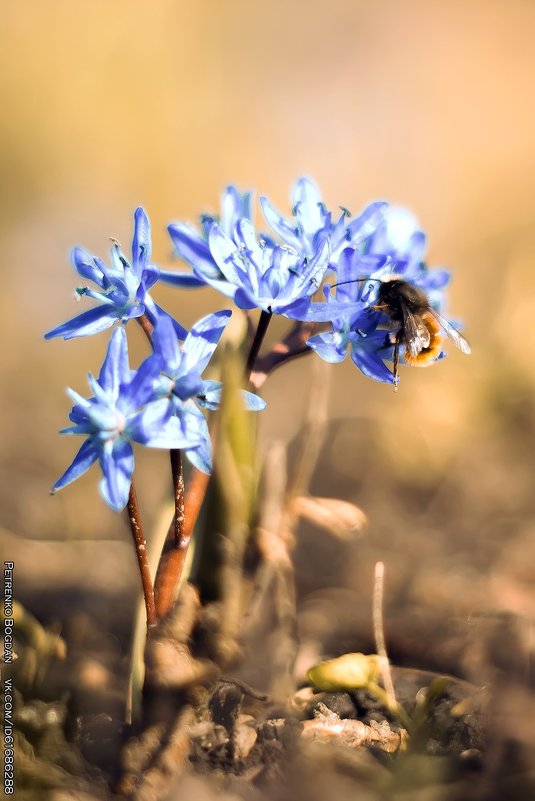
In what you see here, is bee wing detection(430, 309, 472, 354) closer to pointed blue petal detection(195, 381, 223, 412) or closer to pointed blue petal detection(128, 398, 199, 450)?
pointed blue petal detection(195, 381, 223, 412)

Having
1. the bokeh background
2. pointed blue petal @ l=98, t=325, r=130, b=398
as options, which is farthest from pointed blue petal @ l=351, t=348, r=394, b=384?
the bokeh background

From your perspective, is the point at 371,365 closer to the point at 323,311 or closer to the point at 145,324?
the point at 323,311

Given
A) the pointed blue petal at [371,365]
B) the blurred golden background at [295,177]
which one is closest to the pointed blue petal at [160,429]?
the pointed blue petal at [371,365]

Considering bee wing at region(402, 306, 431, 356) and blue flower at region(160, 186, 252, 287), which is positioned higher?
blue flower at region(160, 186, 252, 287)

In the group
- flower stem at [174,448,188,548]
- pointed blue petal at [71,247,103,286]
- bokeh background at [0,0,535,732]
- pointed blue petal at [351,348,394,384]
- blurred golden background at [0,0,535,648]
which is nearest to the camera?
flower stem at [174,448,188,548]

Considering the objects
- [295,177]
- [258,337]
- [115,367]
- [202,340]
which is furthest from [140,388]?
[295,177]

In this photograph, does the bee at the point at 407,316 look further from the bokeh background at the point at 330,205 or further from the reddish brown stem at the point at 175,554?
the bokeh background at the point at 330,205

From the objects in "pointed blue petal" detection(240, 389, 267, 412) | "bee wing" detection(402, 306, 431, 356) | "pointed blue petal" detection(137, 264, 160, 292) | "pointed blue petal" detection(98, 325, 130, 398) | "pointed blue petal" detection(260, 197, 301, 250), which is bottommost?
"pointed blue petal" detection(240, 389, 267, 412)

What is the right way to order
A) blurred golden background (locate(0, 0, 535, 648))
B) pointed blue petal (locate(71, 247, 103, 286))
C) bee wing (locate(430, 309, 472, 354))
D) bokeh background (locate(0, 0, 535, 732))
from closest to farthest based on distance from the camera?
pointed blue petal (locate(71, 247, 103, 286)) → bee wing (locate(430, 309, 472, 354)) → bokeh background (locate(0, 0, 535, 732)) → blurred golden background (locate(0, 0, 535, 648))

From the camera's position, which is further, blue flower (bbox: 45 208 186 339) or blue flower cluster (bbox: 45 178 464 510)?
blue flower (bbox: 45 208 186 339)
